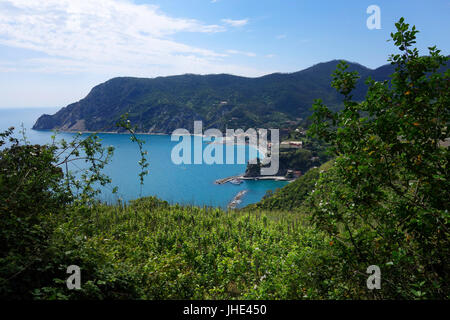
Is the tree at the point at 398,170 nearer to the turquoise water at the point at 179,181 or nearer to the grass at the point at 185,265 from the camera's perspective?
the grass at the point at 185,265

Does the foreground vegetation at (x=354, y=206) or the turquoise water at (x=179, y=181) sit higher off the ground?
the foreground vegetation at (x=354, y=206)

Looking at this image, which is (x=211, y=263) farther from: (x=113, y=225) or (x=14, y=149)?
(x=113, y=225)

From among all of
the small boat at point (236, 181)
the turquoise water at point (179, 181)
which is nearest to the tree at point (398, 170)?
the turquoise water at point (179, 181)

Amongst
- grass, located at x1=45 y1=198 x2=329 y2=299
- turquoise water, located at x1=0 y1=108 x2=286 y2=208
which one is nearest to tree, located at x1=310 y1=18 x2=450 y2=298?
grass, located at x1=45 y1=198 x2=329 y2=299

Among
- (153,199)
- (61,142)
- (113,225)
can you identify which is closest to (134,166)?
(153,199)

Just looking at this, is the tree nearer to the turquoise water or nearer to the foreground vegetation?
the foreground vegetation

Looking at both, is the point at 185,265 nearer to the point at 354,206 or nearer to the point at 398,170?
the point at 354,206

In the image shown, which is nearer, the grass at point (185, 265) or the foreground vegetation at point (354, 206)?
the foreground vegetation at point (354, 206)

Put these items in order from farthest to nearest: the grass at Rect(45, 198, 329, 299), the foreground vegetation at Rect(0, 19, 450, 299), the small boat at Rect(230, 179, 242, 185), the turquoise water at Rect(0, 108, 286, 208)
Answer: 1. the small boat at Rect(230, 179, 242, 185)
2. the turquoise water at Rect(0, 108, 286, 208)
3. the grass at Rect(45, 198, 329, 299)
4. the foreground vegetation at Rect(0, 19, 450, 299)

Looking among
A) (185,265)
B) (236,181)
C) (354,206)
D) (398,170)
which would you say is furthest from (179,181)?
(398,170)

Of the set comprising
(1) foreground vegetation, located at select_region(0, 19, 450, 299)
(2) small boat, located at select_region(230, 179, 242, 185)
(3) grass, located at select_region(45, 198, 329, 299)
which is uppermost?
(1) foreground vegetation, located at select_region(0, 19, 450, 299)

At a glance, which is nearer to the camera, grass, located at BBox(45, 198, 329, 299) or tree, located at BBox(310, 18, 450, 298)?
tree, located at BBox(310, 18, 450, 298)

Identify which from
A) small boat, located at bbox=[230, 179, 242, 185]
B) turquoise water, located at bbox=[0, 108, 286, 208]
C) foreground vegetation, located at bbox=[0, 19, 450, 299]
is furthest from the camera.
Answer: small boat, located at bbox=[230, 179, 242, 185]

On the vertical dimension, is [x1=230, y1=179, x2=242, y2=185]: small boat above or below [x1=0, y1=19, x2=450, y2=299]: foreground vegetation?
below
